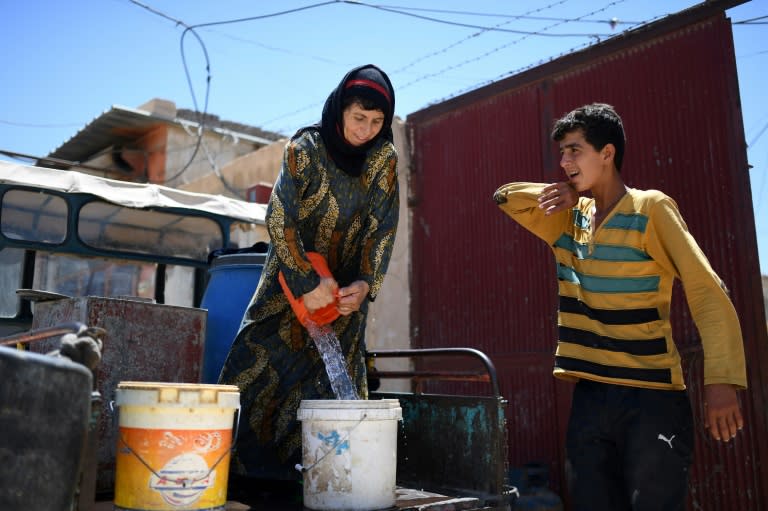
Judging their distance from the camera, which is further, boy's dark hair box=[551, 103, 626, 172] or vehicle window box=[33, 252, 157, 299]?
vehicle window box=[33, 252, 157, 299]

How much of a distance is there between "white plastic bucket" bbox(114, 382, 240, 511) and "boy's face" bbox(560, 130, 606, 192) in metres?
1.55

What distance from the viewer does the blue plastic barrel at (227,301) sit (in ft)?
10.8

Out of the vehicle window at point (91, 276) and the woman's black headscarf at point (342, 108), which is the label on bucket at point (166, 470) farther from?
the vehicle window at point (91, 276)

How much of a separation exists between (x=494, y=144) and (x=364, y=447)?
4.63m

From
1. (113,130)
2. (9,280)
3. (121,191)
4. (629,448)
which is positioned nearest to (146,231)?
(121,191)

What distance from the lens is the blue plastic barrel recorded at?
130 inches

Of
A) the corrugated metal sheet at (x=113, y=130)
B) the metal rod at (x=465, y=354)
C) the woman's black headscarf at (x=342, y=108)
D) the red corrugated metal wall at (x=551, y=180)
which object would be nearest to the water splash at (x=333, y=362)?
the metal rod at (x=465, y=354)

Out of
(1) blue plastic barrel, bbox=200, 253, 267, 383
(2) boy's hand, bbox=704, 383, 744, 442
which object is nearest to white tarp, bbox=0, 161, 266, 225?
(1) blue plastic barrel, bbox=200, 253, 267, 383

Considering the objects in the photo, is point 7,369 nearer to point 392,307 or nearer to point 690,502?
point 690,502

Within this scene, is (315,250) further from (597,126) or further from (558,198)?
(597,126)

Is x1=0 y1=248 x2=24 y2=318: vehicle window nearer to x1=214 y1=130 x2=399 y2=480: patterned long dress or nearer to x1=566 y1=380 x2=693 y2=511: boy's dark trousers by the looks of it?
x1=214 y1=130 x2=399 y2=480: patterned long dress

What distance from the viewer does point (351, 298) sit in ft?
8.82

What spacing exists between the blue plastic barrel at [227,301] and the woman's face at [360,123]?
90cm

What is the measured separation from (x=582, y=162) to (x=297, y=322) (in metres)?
1.33
